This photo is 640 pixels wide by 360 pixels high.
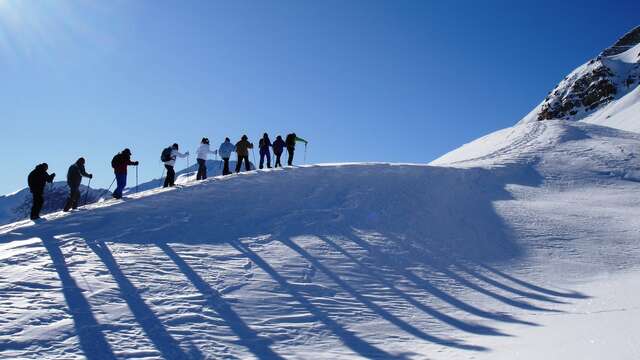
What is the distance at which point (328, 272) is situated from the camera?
1062 cm

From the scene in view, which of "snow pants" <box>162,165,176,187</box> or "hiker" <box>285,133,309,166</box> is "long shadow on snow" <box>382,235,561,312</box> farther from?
"hiker" <box>285,133,309,166</box>

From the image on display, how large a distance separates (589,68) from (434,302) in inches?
5045

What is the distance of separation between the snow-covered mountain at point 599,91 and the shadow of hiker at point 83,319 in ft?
298

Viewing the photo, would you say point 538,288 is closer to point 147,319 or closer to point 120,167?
point 147,319

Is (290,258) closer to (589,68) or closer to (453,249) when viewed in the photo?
(453,249)

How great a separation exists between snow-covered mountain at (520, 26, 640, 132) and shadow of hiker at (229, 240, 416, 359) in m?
87.7

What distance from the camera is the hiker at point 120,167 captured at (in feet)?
49.8

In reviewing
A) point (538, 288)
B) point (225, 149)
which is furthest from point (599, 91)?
point (538, 288)

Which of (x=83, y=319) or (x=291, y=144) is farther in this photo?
(x=291, y=144)

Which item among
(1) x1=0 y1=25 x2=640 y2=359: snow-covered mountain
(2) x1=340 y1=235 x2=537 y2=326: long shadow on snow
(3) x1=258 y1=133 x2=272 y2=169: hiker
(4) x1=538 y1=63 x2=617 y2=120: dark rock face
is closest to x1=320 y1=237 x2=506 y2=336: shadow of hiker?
(1) x1=0 y1=25 x2=640 y2=359: snow-covered mountain

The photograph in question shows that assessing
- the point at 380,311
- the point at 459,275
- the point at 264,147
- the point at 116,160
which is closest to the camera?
the point at 380,311

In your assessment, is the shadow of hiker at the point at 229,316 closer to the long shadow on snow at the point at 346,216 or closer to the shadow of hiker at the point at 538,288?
the long shadow on snow at the point at 346,216

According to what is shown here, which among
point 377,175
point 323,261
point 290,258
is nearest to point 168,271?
point 290,258

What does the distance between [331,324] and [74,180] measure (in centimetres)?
1004
